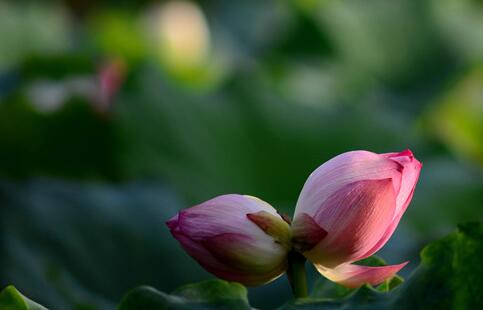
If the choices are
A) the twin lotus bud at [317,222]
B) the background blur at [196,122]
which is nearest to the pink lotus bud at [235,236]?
the twin lotus bud at [317,222]

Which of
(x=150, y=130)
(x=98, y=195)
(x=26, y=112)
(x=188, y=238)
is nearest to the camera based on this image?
(x=188, y=238)

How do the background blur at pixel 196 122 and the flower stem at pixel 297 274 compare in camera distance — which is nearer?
the flower stem at pixel 297 274

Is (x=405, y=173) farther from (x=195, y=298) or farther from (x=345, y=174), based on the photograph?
(x=195, y=298)

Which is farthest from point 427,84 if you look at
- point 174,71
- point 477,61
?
point 174,71

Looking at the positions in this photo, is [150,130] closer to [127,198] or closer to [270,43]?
[127,198]

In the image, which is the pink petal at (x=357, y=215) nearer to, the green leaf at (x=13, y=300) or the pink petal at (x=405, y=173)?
the pink petal at (x=405, y=173)

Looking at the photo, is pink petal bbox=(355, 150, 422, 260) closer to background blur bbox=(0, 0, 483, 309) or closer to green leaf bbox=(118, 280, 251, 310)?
green leaf bbox=(118, 280, 251, 310)

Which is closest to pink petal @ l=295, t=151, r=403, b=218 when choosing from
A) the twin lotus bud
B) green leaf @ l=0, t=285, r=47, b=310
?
the twin lotus bud
